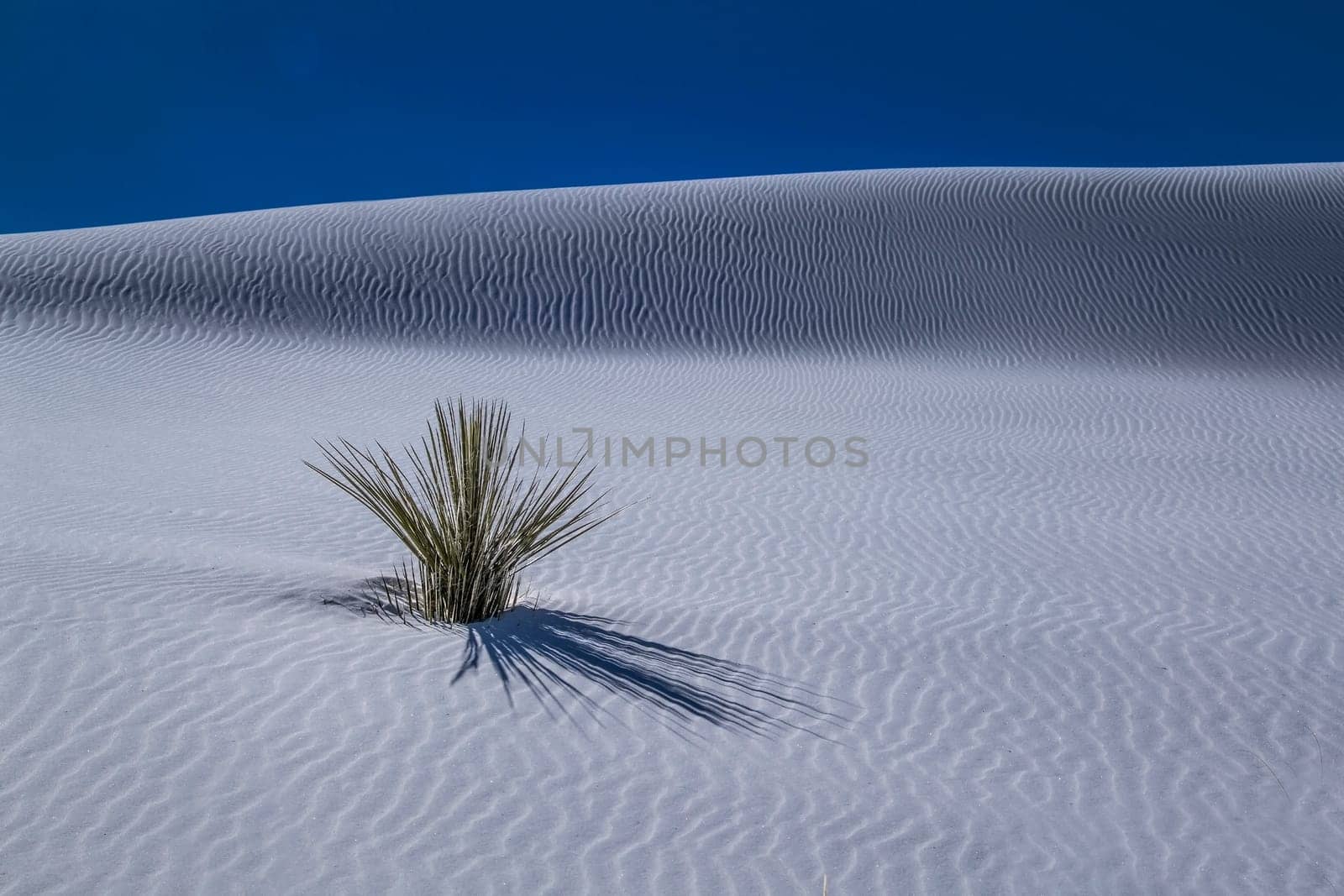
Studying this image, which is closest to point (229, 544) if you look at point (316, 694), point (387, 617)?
point (387, 617)

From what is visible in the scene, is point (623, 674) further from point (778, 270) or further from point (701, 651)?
point (778, 270)

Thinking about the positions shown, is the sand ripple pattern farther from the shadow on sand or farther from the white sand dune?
the shadow on sand

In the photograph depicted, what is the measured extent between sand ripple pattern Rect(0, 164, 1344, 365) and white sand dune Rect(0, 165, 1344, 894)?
133 inches

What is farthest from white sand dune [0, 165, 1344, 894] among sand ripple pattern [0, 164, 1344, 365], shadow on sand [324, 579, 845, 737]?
sand ripple pattern [0, 164, 1344, 365]

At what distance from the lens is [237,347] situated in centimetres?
1766

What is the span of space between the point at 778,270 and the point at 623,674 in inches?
762

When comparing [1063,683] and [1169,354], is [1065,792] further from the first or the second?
[1169,354]

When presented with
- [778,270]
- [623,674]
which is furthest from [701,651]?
[778,270]

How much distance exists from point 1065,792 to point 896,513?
4666 millimetres

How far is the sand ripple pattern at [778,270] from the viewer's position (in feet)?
65.6

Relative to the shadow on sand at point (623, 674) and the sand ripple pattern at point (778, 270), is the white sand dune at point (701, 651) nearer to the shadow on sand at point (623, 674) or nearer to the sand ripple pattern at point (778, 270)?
the shadow on sand at point (623, 674)

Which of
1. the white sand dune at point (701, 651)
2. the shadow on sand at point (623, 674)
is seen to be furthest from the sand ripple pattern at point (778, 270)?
the shadow on sand at point (623, 674)

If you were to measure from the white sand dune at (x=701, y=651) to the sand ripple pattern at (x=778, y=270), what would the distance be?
337 cm

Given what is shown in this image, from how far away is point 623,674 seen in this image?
4.45 meters
